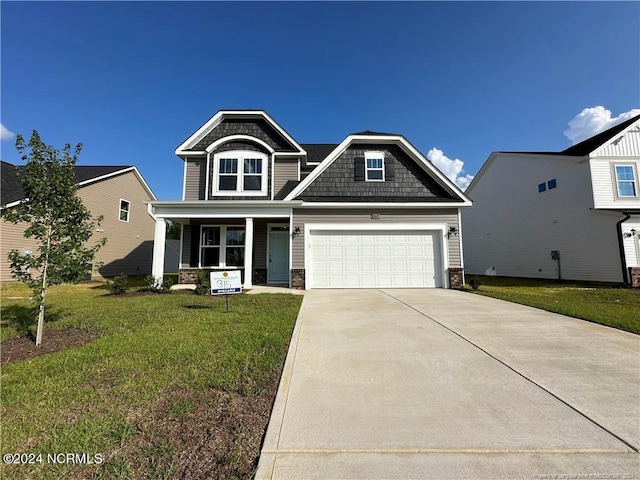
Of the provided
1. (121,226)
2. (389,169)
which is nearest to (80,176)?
(121,226)

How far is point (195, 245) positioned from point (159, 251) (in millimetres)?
2227

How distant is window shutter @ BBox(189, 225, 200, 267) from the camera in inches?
525

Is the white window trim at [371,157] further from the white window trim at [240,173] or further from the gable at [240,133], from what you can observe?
the white window trim at [240,173]

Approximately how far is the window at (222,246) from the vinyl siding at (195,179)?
156cm

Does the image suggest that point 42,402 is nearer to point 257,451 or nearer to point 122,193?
point 257,451

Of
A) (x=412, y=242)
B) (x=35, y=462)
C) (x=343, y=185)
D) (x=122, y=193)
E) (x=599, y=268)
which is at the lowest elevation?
(x=35, y=462)

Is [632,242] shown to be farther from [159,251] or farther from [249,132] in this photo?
[159,251]

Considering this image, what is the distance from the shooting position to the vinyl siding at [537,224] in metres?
13.8

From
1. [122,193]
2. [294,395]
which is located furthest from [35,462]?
[122,193]

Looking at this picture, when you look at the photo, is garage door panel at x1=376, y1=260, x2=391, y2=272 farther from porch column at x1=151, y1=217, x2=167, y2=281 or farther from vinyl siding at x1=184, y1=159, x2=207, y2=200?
vinyl siding at x1=184, y1=159, x2=207, y2=200

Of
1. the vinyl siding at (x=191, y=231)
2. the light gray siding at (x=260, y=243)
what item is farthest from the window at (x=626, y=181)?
the vinyl siding at (x=191, y=231)

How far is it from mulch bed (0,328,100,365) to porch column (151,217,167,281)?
5514 mm

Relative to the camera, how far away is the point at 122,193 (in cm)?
1912

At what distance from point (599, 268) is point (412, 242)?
9256 mm
